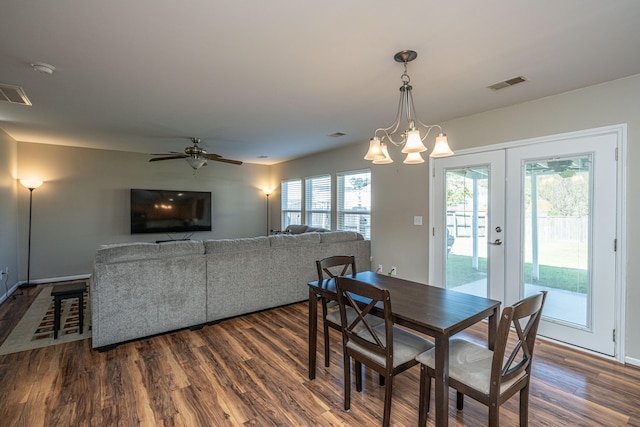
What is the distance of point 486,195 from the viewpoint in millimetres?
3611

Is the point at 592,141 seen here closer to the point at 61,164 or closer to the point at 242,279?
the point at 242,279

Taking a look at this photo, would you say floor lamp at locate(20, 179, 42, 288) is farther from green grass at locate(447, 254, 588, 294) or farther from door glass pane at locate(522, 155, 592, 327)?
door glass pane at locate(522, 155, 592, 327)

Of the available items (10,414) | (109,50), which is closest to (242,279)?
(10,414)

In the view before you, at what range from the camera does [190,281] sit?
3336 millimetres

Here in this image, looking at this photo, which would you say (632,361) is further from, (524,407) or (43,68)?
(43,68)

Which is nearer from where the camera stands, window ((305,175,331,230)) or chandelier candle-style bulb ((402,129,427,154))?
chandelier candle-style bulb ((402,129,427,154))

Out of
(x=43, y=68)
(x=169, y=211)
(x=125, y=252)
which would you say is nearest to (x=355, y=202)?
(x=125, y=252)

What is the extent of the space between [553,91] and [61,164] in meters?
7.48

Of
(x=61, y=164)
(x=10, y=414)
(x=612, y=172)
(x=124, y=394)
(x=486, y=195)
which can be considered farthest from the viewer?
(x=61, y=164)

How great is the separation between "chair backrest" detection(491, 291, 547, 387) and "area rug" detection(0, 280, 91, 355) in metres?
3.76

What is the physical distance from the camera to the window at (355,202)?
536 cm

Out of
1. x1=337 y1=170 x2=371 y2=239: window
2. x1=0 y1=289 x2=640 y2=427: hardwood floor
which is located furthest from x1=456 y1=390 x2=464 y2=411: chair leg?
x1=337 y1=170 x2=371 y2=239: window

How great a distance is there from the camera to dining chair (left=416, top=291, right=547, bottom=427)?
57.6 inches

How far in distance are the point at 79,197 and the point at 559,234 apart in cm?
744
